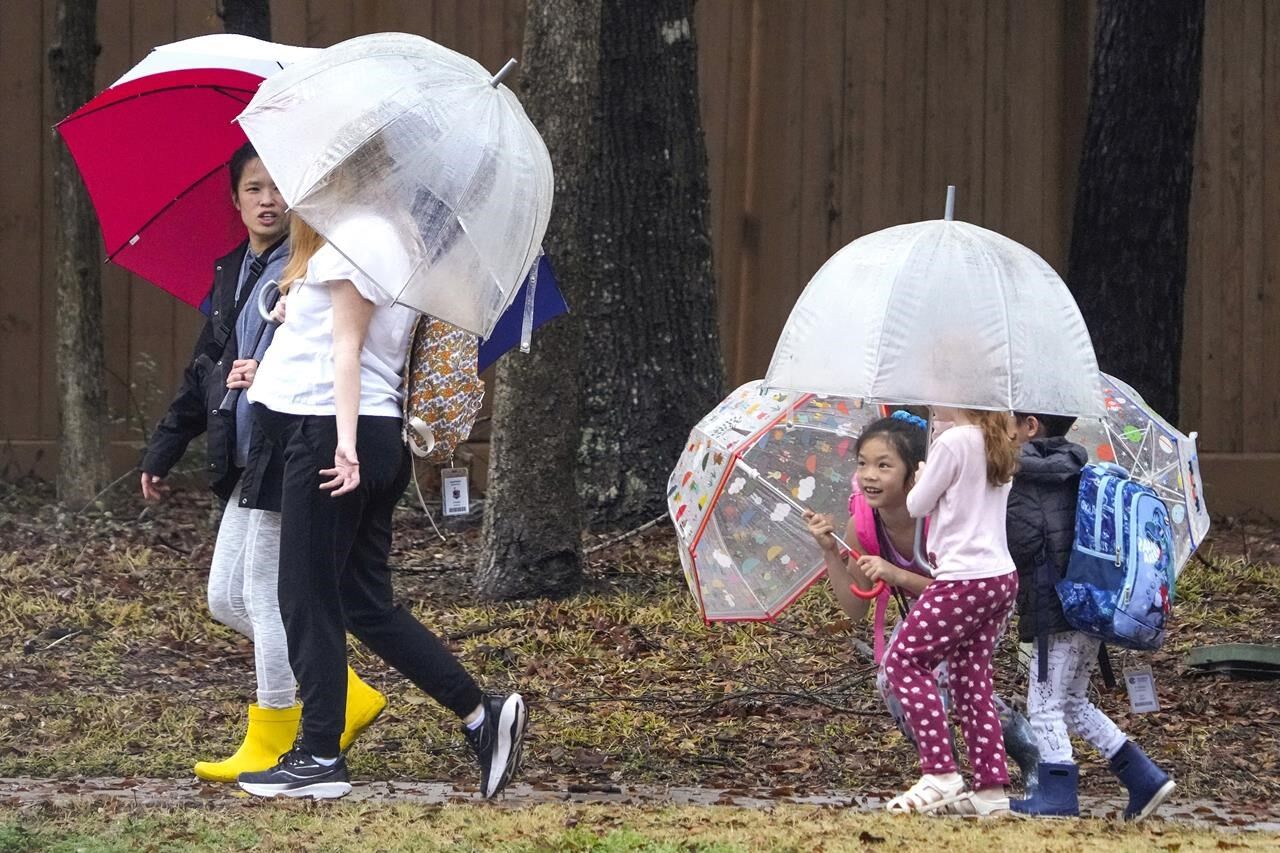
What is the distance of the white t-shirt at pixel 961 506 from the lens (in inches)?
177

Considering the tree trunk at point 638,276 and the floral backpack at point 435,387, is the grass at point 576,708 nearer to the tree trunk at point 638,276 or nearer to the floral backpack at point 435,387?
the tree trunk at point 638,276

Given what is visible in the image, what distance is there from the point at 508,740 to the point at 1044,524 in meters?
1.54

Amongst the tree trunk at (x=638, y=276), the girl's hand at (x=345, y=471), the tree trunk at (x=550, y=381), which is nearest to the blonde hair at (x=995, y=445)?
the girl's hand at (x=345, y=471)

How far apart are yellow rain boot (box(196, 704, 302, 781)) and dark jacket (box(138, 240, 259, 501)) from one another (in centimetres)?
61

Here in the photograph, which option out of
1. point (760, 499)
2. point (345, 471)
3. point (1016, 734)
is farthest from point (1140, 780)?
point (345, 471)

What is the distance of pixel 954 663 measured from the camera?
4707mm

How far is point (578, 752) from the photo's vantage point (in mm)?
5621

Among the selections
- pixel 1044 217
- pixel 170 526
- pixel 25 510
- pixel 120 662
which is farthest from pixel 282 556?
pixel 1044 217

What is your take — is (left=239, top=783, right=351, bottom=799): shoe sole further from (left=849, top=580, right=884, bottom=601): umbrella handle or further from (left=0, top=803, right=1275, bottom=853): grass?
(left=849, top=580, right=884, bottom=601): umbrella handle

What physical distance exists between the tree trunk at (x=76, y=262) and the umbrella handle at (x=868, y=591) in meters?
5.04

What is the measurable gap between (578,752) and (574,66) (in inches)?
112

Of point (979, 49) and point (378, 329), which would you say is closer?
point (378, 329)

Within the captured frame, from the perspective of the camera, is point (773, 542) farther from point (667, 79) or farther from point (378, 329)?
point (667, 79)

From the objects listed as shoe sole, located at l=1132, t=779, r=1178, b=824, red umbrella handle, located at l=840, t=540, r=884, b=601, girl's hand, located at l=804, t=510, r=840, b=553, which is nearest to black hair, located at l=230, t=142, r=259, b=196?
girl's hand, located at l=804, t=510, r=840, b=553
